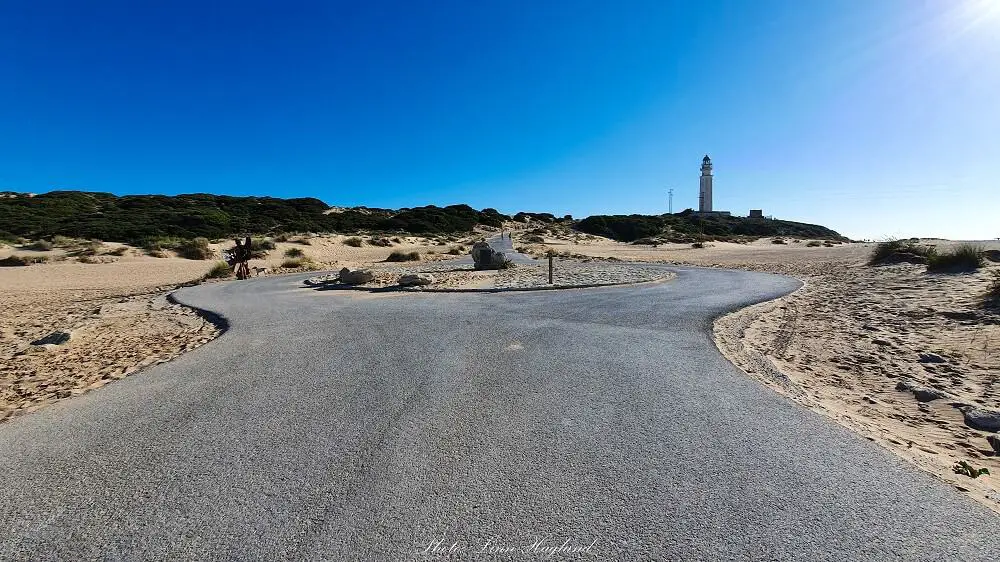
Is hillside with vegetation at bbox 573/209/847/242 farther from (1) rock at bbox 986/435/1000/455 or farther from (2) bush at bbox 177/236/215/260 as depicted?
(1) rock at bbox 986/435/1000/455

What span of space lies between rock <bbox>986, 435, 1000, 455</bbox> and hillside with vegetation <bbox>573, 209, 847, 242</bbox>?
53.2 m

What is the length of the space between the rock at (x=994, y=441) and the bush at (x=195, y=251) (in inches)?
1467

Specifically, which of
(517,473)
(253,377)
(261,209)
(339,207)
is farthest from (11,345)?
(339,207)

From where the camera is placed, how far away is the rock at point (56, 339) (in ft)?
27.1

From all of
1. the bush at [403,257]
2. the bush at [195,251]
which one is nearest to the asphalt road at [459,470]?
the bush at [403,257]

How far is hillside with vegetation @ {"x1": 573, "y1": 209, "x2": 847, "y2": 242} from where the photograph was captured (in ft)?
205

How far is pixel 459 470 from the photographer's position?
3324 millimetres

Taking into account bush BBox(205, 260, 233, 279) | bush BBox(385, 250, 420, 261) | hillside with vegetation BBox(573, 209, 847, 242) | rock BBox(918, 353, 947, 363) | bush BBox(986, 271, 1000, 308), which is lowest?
rock BBox(918, 353, 947, 363)

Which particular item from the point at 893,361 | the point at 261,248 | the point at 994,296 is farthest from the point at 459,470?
the point at 261,248

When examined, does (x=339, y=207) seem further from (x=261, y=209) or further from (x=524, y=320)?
(x=524, y=320)

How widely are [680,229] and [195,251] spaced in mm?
59195

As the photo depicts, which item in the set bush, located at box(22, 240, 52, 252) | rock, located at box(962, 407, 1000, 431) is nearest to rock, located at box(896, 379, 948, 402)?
rock, located at box(962, 407, 1000, 431)

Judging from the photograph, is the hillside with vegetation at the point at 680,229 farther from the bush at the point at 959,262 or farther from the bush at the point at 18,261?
the bush at the point at 18,261

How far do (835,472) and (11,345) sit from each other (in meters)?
11.9
